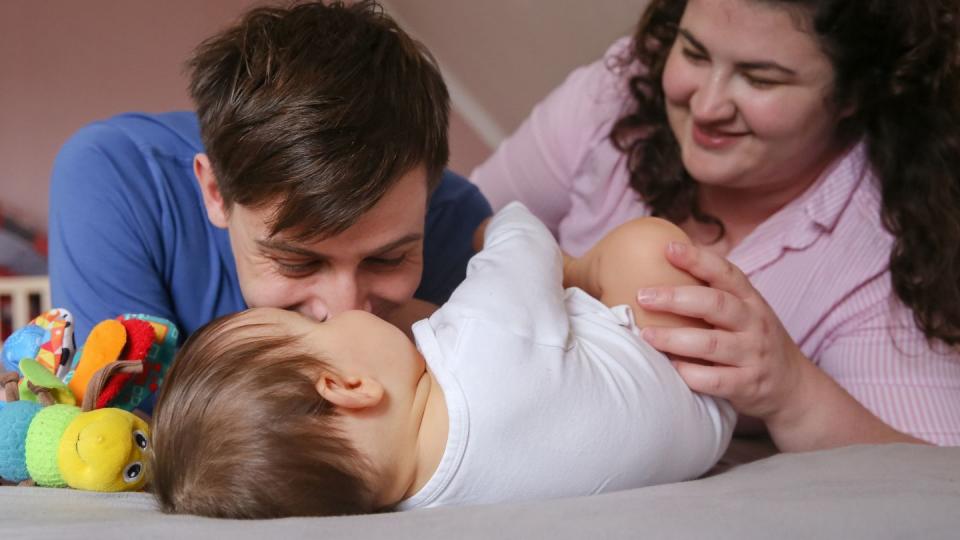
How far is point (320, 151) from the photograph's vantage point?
105cm

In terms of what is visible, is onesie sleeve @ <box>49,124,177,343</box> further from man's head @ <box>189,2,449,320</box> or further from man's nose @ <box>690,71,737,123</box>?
man's nose @ <box>690,71,737,123</box>

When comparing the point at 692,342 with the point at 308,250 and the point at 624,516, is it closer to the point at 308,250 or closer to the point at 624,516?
the point at 624,516

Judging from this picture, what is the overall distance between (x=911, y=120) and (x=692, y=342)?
2.38 feet

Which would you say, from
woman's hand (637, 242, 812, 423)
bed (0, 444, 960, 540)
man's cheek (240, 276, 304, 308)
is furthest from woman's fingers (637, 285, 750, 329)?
man's cheek (240, 276, 304, 308)

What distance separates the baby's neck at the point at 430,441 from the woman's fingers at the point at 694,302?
0.30 m

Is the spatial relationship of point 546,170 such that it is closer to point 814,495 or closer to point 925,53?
point 925,53

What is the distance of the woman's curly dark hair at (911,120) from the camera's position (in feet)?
4.64

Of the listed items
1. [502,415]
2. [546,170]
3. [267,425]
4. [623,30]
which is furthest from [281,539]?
[623,30]

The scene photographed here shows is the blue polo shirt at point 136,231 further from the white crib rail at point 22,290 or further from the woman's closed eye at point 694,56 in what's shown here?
the white crib rail at point 22,290

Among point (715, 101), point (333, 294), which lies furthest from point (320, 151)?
point (715, 101)

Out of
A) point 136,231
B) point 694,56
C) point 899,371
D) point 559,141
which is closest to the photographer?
point 136,231

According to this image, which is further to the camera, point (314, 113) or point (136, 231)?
point (136, 231)

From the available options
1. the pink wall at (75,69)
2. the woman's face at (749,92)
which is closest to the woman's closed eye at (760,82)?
the woman's face at (749,92)

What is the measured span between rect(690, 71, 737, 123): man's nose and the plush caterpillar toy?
2.91 ft
